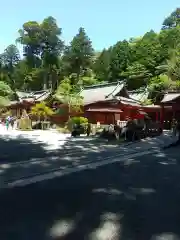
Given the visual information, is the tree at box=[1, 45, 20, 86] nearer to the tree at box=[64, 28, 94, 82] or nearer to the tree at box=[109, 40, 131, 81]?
the tree at box=[64, 28, 94, 82]

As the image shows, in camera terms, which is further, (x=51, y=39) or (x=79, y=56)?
(x=51, y=39)

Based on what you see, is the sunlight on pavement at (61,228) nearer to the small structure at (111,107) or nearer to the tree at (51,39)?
the small structure at (111,107)

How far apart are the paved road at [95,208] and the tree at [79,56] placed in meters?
51.8

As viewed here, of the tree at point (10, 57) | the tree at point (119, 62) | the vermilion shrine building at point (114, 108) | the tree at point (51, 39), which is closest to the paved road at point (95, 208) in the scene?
the vermilion shrine building at point (114, 108)

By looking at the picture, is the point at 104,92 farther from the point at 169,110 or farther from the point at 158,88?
the point at 169,110

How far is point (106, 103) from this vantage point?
107 feet

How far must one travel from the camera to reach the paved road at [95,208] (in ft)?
13.6

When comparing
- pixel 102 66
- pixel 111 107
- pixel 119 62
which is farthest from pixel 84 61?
pixel 111 107

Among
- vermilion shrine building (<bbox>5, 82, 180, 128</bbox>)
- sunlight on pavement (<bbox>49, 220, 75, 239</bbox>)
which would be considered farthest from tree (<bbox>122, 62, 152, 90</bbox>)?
sunlight on pavement (<bbox>49, 220, 75, 239</bbox>)

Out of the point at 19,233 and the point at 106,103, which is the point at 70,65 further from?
the point at 19,233

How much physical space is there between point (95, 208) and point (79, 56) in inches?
2212

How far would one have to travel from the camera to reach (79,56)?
59.3 m

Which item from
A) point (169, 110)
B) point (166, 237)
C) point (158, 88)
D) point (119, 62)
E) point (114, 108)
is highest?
point (119, 62)

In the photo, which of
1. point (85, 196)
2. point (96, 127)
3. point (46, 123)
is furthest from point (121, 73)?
point (85, 196)
